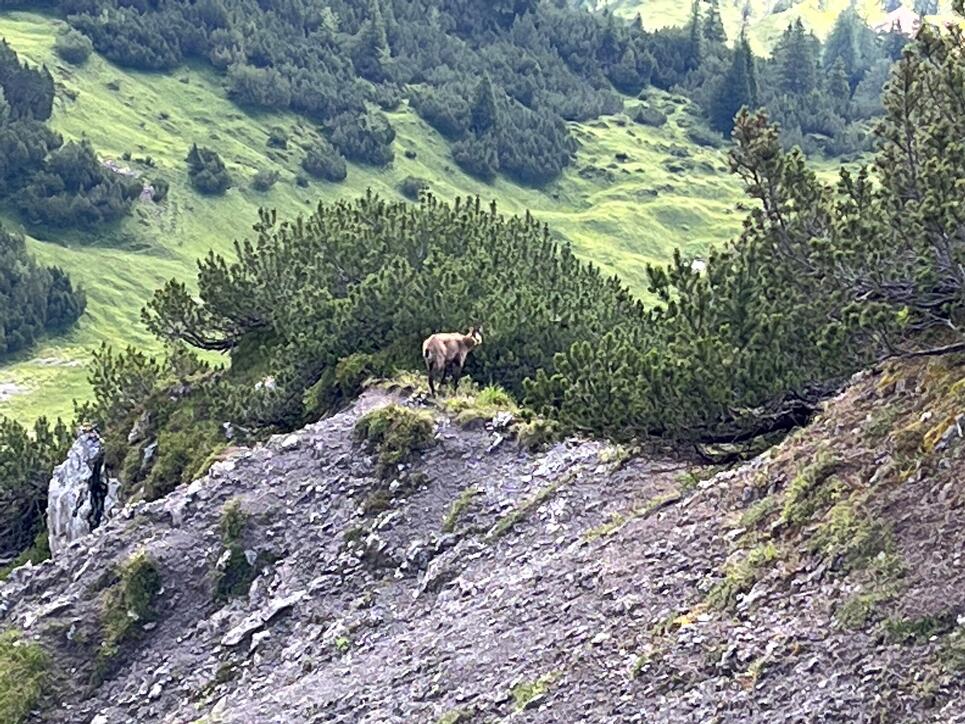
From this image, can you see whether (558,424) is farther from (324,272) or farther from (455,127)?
(455,127)

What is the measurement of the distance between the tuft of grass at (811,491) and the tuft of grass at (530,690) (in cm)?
269


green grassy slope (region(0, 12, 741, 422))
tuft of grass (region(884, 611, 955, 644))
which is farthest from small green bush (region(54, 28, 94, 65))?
tuft of grass (region(884, 611, 955, 644))

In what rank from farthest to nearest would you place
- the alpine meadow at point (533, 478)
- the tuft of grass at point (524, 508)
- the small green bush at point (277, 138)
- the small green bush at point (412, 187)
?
the small green bush at point (277, 138) → the small green bush at point (412, 187) → the tuft of grass at point (524, 508) → the alpine meadow at point (533, 478)

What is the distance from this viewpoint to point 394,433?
2038cm

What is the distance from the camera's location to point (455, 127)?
373ft

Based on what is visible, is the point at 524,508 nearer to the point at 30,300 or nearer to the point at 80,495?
the point at 80,495

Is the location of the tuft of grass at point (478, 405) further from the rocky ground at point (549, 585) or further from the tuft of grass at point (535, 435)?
the tuft of grass at point (535, 435)

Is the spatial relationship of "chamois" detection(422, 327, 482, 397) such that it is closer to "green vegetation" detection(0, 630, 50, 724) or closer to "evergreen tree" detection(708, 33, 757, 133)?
"green vegetation" detection(0, 630, 50, 724)

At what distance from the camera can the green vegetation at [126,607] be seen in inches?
728

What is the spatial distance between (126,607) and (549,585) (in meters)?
7.76

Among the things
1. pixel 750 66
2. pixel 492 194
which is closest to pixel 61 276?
pixel 492 194

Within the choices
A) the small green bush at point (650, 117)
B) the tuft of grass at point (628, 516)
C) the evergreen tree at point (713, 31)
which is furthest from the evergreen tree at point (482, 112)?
the tuft of grass at point (628, 516)

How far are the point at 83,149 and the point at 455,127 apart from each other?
128 ft

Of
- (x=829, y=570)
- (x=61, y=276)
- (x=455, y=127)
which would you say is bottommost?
(x=61, y=276)
